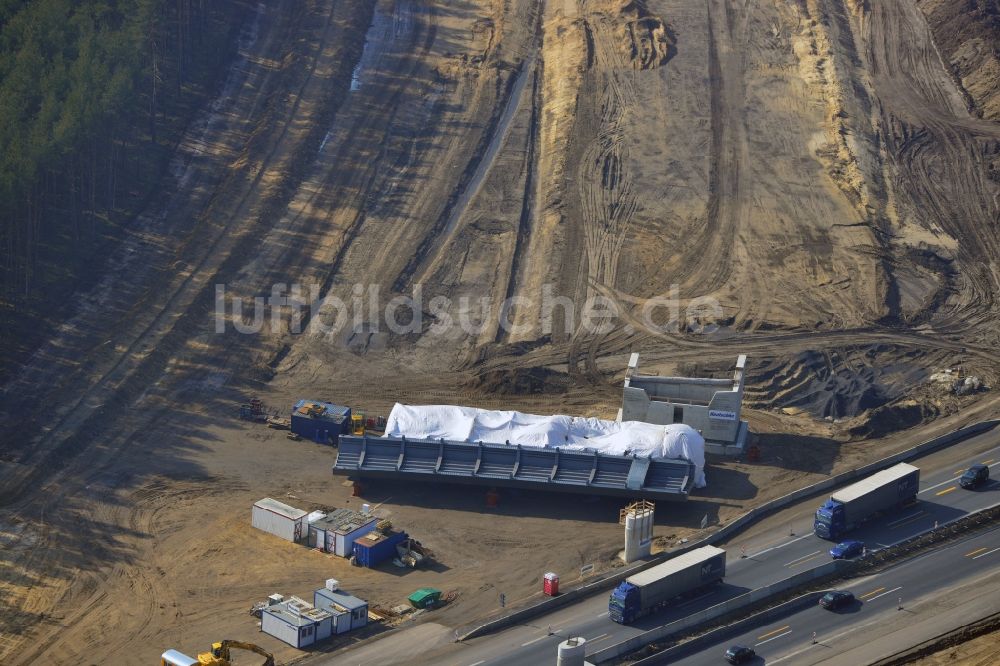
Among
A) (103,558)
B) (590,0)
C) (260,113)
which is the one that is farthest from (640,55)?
(103,558)

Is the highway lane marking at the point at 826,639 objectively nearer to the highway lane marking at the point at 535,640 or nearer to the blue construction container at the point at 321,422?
the highway lane marking at the point at 535,640

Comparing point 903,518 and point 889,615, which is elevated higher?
point 903,518

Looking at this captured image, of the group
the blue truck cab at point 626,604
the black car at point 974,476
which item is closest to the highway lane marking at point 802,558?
the blue truck cab at point 626,604

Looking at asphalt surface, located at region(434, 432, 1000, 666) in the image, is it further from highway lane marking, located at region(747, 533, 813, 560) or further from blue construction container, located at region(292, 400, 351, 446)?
blue construction container, located at region(292, 400, 351, 446)

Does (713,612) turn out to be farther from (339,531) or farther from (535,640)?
(339,531)

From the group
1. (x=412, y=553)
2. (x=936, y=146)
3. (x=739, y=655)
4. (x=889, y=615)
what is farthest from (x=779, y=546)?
(x=936, y=146)

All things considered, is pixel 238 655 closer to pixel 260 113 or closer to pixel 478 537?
pixel 478 537
